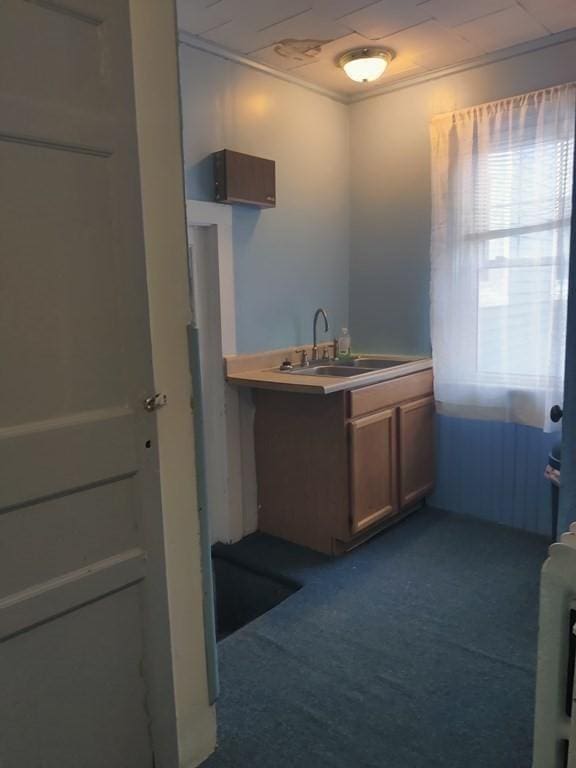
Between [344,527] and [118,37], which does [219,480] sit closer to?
[344,527]

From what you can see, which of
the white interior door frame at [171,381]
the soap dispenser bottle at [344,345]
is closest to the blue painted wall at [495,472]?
the soap dispenser bottle at [344,345]

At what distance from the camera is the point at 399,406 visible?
10.4 ft

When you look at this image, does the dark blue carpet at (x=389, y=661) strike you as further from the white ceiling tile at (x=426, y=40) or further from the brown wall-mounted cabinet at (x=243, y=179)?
the white ceiling tile at (x=426, y=40)

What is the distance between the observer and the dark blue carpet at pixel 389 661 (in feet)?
5.71

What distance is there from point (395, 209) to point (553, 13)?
1221 mm

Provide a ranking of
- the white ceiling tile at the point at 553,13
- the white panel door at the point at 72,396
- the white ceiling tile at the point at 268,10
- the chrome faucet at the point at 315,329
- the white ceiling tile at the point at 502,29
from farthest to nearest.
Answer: the chrome faucet at the point at 315,329 → the white ceiling tile at the point at 502,29 → the white ceiling tile at the point at 553,13 → the white ceiling tile at the point at 268,10 → the white panel door at the point at 72,396

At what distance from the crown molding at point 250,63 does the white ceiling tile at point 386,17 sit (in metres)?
0.59

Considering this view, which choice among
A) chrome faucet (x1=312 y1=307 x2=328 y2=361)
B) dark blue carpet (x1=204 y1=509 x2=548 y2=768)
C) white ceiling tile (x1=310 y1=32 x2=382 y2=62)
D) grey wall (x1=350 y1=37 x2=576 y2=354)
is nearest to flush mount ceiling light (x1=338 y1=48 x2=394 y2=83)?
white ceiling tile (x1=310 y1=32 x2=382 y2=62)

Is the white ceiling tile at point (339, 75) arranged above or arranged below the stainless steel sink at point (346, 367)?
above

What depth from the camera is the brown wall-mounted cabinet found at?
287 cm

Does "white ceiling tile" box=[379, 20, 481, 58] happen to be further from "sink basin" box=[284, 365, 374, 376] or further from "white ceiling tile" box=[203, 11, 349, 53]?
"sink basin" box=[284, 365, 374, 376]

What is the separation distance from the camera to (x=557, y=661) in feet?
3.02

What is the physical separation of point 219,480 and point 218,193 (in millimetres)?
1483

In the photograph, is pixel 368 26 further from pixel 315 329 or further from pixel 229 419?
pixel 229 419
